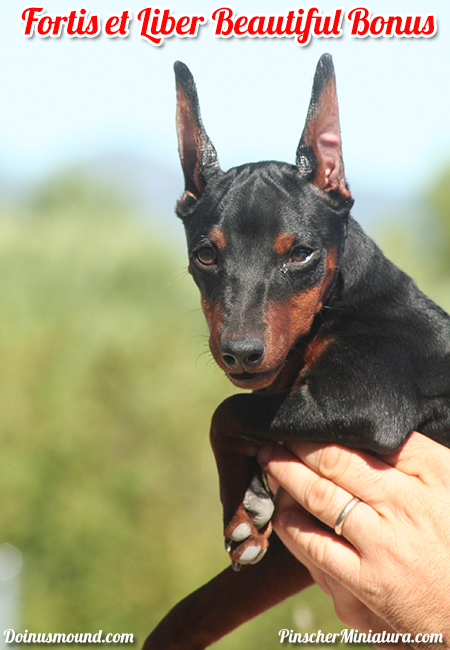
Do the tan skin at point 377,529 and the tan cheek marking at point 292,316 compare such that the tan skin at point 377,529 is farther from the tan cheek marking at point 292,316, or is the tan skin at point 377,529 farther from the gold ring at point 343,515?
the tan cheek marking at point 292,316

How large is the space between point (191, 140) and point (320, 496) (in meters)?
2.08

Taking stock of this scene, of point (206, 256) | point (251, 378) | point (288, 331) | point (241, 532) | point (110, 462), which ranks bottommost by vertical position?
point (110, 462)

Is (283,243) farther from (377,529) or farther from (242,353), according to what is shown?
(377,529)

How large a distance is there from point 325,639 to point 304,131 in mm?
3186

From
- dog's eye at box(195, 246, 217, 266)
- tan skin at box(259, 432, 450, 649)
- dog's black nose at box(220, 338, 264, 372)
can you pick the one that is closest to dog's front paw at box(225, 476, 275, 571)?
tan skin at box(259, 432, 450, 649)

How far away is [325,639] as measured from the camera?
4.27 meters

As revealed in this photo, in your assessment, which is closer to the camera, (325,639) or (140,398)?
(325,639)

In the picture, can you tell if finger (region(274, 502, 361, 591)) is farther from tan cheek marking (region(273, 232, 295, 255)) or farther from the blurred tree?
the blurred tree

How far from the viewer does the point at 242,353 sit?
117 inches

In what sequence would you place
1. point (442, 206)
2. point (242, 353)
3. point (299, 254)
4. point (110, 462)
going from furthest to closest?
point (442, 206) → point (110, 462) → point (299, 254) → point (242, 353)

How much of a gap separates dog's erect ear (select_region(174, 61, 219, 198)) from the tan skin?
1605 mm

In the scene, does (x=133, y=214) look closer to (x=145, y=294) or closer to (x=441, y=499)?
(x=145, y=294)

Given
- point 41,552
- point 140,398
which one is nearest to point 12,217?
point 140,398

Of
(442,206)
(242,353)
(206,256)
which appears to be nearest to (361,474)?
(242,353)
